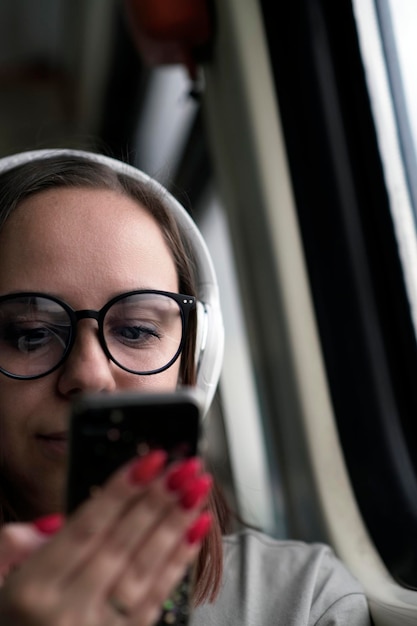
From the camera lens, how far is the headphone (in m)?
0.89

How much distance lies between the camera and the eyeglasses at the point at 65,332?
2.48 ft

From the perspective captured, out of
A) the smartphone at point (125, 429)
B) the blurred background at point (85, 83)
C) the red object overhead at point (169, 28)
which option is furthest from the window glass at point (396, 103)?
the blurred background at point (85, 83)

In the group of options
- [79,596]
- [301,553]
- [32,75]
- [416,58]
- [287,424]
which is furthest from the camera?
[32,75]

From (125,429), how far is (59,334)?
26cm

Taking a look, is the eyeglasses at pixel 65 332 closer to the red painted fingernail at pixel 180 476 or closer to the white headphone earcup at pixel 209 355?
the white headphone earcup at pixel 209 355

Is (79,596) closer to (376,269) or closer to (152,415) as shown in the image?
(152,415)

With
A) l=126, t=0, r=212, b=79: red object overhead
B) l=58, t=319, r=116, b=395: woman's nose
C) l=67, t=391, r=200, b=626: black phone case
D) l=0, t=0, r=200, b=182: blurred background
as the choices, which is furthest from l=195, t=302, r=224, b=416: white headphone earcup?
l=0, t=0, r=200, b=182: blurred background

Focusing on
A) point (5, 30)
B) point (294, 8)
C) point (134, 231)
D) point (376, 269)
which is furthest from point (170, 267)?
point (5, 30)

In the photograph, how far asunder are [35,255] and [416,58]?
0.67 metres

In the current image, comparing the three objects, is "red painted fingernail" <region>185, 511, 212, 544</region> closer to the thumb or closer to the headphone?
the thumb

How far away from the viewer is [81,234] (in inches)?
31.2

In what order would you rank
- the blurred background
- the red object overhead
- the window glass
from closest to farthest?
the window glass, the red object overhead, the blurred background

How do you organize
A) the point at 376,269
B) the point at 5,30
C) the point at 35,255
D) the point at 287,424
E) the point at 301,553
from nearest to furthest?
1. the point at 35,255
2. the point at 301,553
3. the point at 376,269
4. the point at 287,424
5. the point at 5,30

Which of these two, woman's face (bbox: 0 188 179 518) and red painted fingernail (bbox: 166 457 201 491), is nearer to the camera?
red painted fingernail (bbox: 166 457 201 491)
